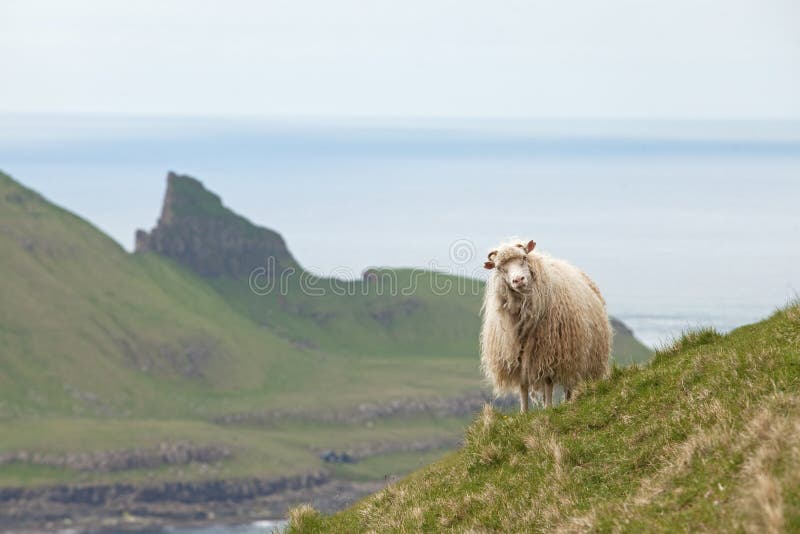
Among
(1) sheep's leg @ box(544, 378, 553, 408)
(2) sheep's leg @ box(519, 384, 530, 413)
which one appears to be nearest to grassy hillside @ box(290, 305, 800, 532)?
(2) sheep's leg @ box(519, 384, 530, 413)

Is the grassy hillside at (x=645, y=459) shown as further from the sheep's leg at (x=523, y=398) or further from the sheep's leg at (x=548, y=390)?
the sheep's leg at (x=548, y=390)

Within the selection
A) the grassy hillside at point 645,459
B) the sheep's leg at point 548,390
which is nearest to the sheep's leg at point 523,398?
the sheep's leg at point 548,390

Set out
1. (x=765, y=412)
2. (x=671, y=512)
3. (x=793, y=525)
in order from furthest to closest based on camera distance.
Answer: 1. (x=765, y=412)
2. (x=671, y=512)
3. (x=793, y=525)

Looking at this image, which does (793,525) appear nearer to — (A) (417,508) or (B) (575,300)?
(A) (417,508)

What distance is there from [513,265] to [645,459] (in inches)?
287

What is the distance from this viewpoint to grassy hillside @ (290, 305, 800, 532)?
45.4 feet

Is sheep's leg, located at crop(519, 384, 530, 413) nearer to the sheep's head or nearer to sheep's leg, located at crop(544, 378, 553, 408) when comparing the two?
sheep's leg, located at crop(544, 378, 553, 408)

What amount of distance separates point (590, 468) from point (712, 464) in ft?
9.81

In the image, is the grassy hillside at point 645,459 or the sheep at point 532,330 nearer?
the grassy hillside at point 645,459

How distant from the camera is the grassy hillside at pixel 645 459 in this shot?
13.8 m

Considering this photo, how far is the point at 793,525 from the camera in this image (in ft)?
39.2

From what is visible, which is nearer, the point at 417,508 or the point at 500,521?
the point at 500,521

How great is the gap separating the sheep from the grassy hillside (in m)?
2.16

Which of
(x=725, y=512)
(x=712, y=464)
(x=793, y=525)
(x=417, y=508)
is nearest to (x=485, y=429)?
(x=417, y=508)
